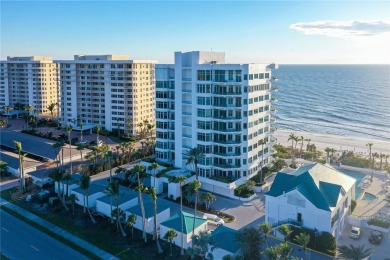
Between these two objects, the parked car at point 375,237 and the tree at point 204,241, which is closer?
the tree at point 204,241

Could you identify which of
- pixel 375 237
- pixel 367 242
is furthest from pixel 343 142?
pixel 367 242

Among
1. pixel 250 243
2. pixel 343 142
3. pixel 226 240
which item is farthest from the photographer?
pixel 343 142

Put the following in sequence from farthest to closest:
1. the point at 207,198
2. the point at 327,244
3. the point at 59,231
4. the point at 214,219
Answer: the point at 207,198 → the point at 214,219 → the point at 59,231 → the point at 327,244

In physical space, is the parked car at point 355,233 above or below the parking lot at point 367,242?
above

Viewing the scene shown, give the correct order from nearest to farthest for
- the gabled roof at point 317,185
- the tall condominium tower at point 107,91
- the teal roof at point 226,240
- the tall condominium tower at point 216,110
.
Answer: the teal roof at point 226,240, the gabled roof at point 317,185, the tall condominium tower at point 216,110, the tall condominium tower at point 107,91

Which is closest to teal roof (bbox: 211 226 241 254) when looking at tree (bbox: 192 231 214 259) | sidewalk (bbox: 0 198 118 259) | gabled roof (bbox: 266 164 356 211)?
tree (bbox: 192 231 214 259)

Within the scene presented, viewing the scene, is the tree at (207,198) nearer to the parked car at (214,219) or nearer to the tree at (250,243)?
the parked car at (214,219)

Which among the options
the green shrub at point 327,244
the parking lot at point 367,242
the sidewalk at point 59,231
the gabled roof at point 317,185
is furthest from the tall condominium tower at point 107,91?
the green shrub at point 327,244

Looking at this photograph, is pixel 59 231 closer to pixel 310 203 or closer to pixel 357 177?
pixel 310 203
